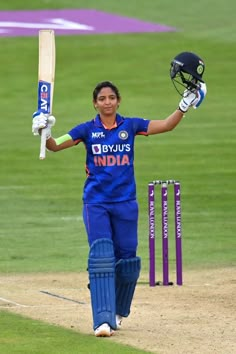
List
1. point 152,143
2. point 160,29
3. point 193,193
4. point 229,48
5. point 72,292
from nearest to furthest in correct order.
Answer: point 72,292
point 193,193
point 152,143
point 229,48
point 160,29

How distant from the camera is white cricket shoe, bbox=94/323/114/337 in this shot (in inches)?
394

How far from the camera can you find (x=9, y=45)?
106 ft

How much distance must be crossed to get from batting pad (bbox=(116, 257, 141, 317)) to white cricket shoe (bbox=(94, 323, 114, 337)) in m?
0.44

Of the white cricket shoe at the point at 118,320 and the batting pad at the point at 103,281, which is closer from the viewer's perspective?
the batting pad at the point at 103,281

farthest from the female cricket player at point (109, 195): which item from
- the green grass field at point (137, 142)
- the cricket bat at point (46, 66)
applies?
the green grass field at point (137, 142)

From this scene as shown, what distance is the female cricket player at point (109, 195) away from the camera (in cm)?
1004

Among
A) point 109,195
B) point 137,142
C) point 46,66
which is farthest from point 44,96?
point 137,142

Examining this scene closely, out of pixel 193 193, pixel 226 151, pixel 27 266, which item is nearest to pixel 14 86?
pixel 226 151

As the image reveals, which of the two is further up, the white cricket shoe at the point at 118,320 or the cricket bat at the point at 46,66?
the cricket bat at the point at 46,66

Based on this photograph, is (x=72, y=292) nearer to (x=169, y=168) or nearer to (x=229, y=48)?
(x=169, y=168)

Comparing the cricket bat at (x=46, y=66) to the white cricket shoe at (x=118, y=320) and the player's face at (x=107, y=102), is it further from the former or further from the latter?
the white cricket shoe at (x=118, y=320)

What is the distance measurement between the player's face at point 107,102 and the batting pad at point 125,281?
1.21 m

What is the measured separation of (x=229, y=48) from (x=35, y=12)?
256 inches

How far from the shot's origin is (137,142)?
23141mm
